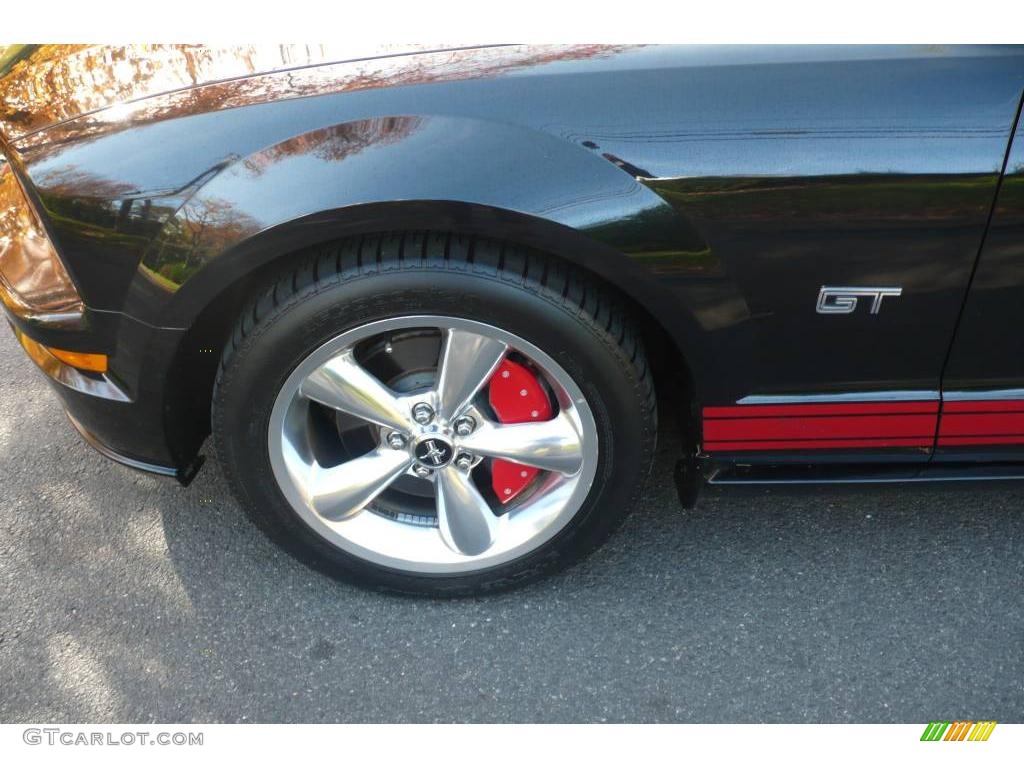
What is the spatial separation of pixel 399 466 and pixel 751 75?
1.07m

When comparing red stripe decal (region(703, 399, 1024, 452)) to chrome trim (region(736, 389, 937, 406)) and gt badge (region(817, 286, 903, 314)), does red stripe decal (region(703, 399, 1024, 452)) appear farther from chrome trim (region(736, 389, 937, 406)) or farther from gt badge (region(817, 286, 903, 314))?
gt badge (region(817, 286, 903, 314))

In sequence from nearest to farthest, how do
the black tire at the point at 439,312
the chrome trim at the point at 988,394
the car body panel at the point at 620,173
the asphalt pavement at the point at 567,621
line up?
the car body panel at the point at 620,173 → the black tire at the point at 439,312 → the chrome trim at the point at 988,394 → the asphalt pavement at the point at 567,621

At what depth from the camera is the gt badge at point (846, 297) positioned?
1.61 m

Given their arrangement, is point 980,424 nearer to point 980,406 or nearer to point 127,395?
point 980,406

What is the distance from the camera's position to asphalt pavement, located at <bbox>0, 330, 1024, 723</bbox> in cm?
184

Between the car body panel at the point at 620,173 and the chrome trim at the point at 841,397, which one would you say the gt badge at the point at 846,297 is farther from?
the chrome trim at the point at 841,397

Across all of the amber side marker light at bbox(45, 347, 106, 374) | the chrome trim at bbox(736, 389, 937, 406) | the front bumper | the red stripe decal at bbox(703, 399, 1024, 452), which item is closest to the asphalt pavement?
the red stripe decal at bbox(703, 399, 1024, 452)

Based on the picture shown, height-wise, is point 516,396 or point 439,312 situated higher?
point 439,312

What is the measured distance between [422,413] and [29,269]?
888 mm

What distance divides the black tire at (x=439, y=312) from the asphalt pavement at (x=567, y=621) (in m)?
0.34
